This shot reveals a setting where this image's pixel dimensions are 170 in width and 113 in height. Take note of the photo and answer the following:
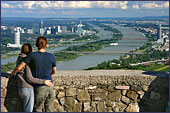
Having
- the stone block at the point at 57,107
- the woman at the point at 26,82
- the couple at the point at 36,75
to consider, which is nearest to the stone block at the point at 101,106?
the stone block at the point at 57,107

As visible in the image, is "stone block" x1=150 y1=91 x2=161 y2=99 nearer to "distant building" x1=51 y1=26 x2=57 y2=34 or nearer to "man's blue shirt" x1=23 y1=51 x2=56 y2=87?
"man's blue shirt" x1=23 y1=51 x2=56 y2=87

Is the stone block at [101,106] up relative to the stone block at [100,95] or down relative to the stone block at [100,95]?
down

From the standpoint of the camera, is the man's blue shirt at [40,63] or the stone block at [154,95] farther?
the stone block at [154,95]

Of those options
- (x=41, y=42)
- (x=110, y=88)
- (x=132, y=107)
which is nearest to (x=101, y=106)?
(x=110, y=88)

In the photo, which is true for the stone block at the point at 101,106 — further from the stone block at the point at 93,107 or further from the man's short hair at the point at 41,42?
the man's short hair at the point at 41,42

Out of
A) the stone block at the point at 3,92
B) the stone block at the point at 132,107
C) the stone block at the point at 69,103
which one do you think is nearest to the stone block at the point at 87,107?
the stone block at the point at 69,103

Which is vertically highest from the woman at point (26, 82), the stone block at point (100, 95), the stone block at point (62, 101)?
the woman at point (26, 82)

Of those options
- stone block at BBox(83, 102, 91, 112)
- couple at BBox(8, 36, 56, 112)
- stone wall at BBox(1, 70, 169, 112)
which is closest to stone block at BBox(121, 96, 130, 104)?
stone wall at BBox(1, 70, 169, 112)

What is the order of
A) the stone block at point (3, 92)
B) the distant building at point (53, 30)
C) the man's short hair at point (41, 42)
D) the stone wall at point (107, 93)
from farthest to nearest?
the distant building at point (53, 30), the stone wall at point (107, 93), the stone block at point (3, 92), the man's short hair at point (41, 42)

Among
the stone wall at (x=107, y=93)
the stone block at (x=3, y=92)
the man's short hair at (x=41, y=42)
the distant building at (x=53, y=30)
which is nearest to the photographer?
the man's short hair at (x=41, y=42)
